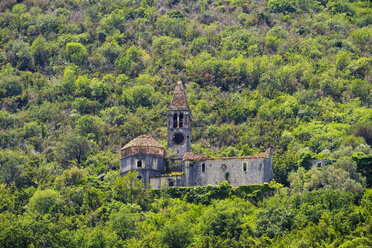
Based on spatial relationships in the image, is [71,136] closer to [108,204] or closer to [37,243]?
[108,204]

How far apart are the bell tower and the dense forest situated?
7.39 metres

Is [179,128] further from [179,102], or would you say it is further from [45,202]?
[45,202]

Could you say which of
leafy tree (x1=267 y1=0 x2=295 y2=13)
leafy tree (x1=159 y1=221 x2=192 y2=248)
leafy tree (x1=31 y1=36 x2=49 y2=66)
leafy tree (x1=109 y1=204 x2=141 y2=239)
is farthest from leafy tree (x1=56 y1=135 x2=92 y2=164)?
leafy tree (x1=267 y1=0 x2=295 y2=13)

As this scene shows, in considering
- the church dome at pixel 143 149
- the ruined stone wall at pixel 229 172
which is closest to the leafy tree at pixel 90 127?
the church dome at pixel 143 149

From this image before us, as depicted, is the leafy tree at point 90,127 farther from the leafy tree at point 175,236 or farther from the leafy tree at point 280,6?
the leafy tree at point 280,6

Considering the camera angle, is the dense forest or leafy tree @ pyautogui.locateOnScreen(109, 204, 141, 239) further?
leafy tree @ pyautogui.locateOnScreen(109, 204, 141, 239)

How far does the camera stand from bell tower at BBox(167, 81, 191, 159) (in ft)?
359

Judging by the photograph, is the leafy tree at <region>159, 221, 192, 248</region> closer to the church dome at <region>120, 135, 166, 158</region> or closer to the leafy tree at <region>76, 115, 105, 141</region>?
the church dome at <region>120, 135, 166, 158</region>

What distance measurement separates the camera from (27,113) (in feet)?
439

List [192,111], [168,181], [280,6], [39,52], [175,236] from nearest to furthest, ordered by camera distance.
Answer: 1. [175,236]
2. [168,181]
3. [192,111]
4. [39,52]
5. [280,6]

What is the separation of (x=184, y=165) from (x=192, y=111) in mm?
29657

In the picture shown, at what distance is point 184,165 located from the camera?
103 meters

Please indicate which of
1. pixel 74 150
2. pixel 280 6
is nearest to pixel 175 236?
pixel 74 150

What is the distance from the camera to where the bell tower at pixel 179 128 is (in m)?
109
